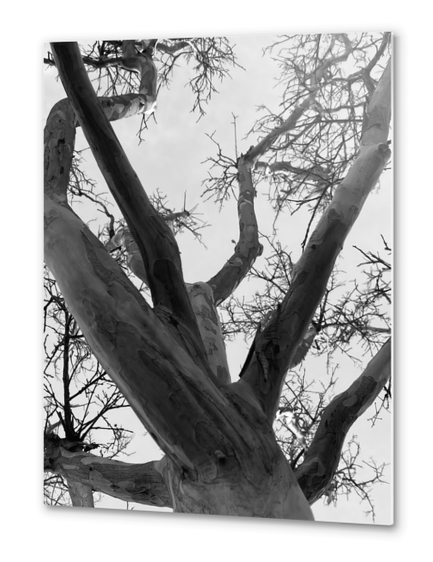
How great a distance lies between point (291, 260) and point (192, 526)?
2.38 ft

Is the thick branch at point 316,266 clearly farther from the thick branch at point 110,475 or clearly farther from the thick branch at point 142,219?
the thick branch at point 110,475

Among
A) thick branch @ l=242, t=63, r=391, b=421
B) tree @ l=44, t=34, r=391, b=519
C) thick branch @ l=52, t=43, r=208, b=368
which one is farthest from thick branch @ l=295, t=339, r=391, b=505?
thick branch @ l=52, t=43, r=208, b=368

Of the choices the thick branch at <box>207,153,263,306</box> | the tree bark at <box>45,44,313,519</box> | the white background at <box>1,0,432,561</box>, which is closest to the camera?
the tree bark at <box>45,44,313,519</box>

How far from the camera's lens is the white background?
197cm

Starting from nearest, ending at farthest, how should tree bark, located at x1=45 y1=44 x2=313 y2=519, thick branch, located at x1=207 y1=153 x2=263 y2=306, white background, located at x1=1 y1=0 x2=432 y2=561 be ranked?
tree bark, located at x1=45 y1=44 x2=313 y2=519, white background, located at x1=1 y1=0 x2=432 y2=561, thick branch, located at x1=207 y1=153 x2=263 y2=306

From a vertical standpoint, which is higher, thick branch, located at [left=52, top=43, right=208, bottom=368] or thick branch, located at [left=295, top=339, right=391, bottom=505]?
thick branch, located at [left=52, top=43, right=208, bottom=368]

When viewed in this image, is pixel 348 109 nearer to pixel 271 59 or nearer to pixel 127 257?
pixel 271 59

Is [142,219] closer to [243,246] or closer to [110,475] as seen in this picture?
[243,246]

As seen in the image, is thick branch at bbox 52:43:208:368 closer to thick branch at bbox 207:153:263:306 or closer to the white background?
thick branch at bbox 207:153:263:306

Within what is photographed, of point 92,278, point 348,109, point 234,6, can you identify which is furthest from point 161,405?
point 234,6

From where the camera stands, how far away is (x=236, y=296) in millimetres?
2148

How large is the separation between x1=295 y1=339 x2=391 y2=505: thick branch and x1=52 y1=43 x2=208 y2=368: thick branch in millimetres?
355
